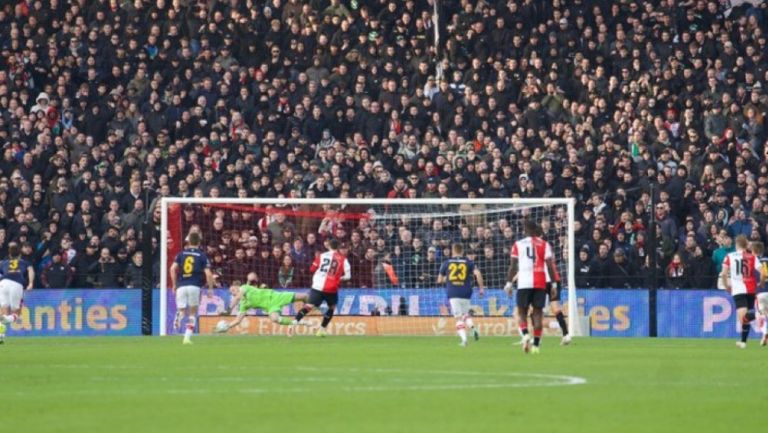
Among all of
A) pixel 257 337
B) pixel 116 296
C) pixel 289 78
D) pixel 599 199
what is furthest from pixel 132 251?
pixel 599 199

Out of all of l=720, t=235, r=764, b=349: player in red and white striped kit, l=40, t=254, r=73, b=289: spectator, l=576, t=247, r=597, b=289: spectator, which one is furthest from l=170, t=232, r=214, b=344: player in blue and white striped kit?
l=720, t=235, r=764, b=349: player in red and white striped kit

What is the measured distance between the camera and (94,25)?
39594 millimetres

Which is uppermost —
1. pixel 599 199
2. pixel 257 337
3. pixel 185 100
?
pixel 185 100

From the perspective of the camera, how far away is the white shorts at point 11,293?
31719 millimetres

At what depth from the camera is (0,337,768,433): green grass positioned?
43.8 ft

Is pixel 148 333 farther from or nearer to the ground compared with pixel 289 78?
nearer to the ground

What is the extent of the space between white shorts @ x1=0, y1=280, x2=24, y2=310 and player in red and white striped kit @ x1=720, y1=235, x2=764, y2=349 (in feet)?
42.0

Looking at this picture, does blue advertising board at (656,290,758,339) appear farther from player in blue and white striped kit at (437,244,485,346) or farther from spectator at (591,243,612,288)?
player in blue and white striped kit at (437,244,485,346)

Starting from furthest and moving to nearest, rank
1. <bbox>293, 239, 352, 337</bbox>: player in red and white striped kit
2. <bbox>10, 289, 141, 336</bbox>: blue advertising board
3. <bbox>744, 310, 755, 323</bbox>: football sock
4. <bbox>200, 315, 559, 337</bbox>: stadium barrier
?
<bbox>10, 289, 141, 336</bbox>: blue advertising board < <bbox>200, 315, 559, 337</bbox>: stadium barrier < <bbox>293, 239, 352, 337</bbox>: player in red and white striped kit < <bbox>744, 310, 755, 323</bbox>: football sock

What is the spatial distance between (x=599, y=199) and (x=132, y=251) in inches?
375

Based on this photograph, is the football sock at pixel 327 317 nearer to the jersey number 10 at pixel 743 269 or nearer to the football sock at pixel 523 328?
the football sock at pixel 523 328

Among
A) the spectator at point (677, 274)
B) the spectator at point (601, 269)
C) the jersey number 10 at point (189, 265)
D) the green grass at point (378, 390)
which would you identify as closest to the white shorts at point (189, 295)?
the jersey number 10 at point (189, 265)

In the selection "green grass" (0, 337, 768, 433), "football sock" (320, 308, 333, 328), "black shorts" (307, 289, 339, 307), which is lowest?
"green grass" (0, 337, 768, 433)

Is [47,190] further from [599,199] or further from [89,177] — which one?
[599,199]
